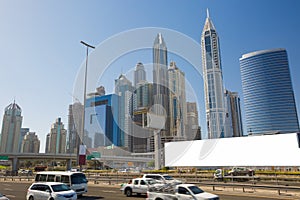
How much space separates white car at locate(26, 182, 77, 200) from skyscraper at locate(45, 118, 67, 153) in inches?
5438

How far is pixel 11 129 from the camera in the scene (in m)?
144

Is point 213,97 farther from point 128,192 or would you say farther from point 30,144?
point 30,144

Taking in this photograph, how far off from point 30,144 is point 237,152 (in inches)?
6321

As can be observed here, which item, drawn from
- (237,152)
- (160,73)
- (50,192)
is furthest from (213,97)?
(50,192)

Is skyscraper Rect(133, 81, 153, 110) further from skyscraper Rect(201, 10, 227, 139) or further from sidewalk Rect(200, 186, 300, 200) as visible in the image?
sidewalk Rect(200, 186, 300, 200)

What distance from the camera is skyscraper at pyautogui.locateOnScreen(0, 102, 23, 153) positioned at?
138625 mm

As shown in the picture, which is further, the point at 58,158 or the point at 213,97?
the point at 58,158

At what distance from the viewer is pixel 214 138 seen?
5444cm

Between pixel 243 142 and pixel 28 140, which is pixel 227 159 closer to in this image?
pixel 243 142

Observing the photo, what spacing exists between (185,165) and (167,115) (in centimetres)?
2427

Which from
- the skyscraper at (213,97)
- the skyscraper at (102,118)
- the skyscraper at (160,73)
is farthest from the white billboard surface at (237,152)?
the skyscraper at (160,73)

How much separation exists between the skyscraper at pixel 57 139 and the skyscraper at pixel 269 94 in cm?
13114

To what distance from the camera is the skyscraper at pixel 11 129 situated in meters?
139

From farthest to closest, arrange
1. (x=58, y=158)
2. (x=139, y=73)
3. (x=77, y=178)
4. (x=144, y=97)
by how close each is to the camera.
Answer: (x=58, y=158) < (x=144, y=97) < (x=139, y=73) < (x=77, y=178)
